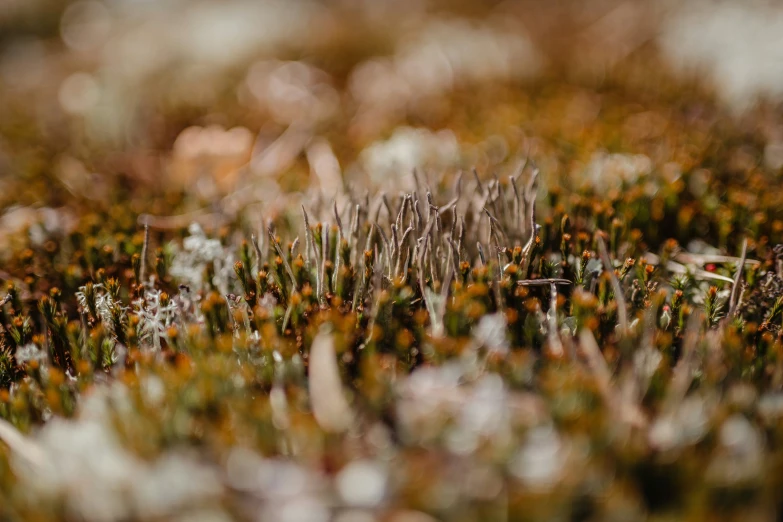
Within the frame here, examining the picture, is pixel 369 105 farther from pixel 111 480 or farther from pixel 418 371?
pixel 111 480

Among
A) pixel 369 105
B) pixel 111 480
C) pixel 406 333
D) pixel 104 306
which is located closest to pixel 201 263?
pixel 104 306

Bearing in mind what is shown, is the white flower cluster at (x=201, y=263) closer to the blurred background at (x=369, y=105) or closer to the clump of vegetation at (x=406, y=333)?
the clump of vegetation at (x=406, y=333)

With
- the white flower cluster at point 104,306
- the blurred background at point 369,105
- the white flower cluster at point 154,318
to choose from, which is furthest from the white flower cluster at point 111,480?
the blurred background at point 369,105

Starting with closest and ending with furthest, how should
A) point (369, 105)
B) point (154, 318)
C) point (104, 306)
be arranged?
point (154, 318) < point (104, 306) < point (369, 105)

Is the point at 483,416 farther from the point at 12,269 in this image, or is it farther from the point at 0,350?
the point at 12,269

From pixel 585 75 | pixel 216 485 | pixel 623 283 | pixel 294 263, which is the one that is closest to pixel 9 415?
pixel 216 485

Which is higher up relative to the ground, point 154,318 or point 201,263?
point 201,263

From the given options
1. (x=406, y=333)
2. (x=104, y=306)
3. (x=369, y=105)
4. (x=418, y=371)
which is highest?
(x=369, y=105)

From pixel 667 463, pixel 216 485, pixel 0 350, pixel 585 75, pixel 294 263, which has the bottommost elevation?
pixel 667 463

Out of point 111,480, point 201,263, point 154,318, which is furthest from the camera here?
point 201,263

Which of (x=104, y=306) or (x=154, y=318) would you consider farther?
(x=104, y=306)
